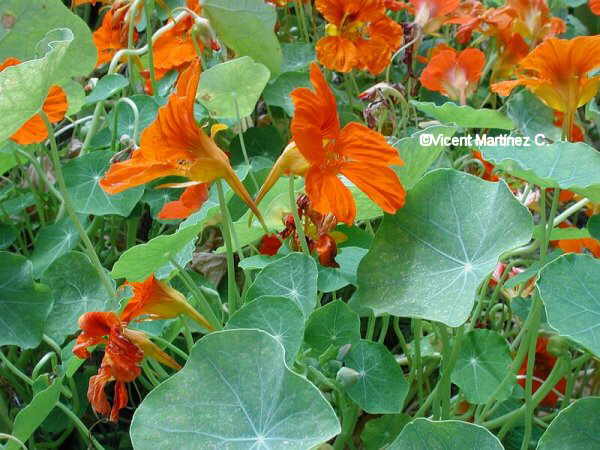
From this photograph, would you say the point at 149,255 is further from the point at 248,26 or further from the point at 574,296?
the point at 248,26

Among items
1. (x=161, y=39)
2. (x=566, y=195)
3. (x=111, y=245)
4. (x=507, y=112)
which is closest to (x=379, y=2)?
(x=507, y=112)

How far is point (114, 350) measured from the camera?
28.5 inches

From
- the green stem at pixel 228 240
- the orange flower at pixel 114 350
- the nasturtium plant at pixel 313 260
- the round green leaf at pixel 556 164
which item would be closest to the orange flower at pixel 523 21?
the nasturtium plant at pixel 313 260

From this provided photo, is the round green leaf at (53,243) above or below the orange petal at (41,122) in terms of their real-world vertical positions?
below

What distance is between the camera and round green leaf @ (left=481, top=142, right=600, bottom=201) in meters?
0.72

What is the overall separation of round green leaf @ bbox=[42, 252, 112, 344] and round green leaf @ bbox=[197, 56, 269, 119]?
32 cm

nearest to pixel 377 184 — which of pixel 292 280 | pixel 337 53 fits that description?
pixel 292 280

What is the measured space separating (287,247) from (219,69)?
335 mm

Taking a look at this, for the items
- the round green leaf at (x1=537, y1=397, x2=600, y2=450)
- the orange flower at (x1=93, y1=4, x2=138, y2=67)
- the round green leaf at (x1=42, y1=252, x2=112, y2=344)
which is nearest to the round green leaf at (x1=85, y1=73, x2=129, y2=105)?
the orange flower at (x1=93, y1=4, x2=138, y2=67)

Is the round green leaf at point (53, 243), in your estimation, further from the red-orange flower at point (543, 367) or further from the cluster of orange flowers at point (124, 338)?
the red-orange flower at point (543, 367)

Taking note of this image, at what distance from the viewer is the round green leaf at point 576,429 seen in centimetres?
64

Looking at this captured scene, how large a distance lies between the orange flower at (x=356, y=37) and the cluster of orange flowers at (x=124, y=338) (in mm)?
709

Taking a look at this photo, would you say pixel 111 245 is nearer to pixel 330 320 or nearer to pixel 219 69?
pixel 219 69

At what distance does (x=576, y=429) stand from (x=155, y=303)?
43cm
